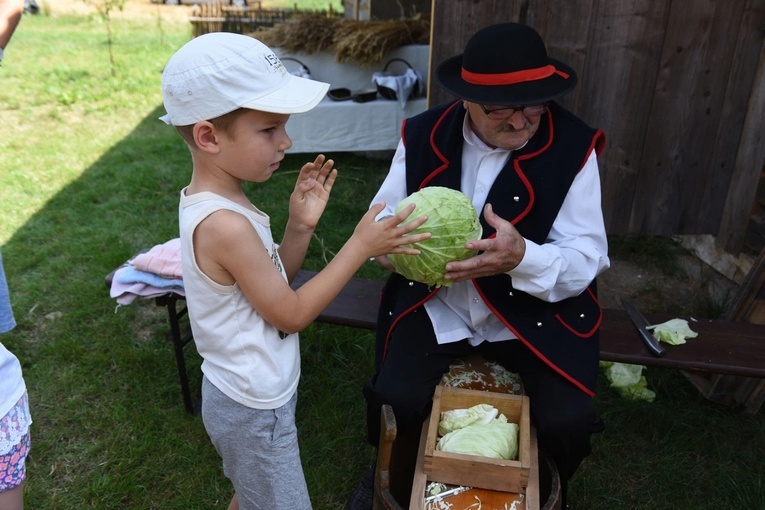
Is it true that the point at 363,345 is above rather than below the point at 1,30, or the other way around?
below

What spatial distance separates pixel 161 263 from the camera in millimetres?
3301

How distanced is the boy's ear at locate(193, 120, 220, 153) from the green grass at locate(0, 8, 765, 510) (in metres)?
1.97

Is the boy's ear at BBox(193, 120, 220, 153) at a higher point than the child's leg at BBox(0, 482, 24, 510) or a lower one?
higher

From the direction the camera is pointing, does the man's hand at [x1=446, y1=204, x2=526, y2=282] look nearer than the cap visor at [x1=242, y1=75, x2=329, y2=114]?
No

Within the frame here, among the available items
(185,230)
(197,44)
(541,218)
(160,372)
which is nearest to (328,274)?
(185,230)

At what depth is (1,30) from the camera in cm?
273

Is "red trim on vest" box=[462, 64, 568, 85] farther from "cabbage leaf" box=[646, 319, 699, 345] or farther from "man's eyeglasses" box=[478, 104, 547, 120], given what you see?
"cabbage leaf" box=[646, 319, 699, 345]

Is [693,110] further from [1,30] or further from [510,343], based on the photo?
[1,30]

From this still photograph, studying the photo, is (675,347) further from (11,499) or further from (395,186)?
(11,499)

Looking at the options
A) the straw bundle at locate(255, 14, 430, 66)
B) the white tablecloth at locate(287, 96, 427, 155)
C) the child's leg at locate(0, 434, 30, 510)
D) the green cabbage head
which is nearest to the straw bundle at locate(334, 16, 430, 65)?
the straw bundle at locate(255, 14, 430, 66)

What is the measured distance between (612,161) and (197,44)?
323cm

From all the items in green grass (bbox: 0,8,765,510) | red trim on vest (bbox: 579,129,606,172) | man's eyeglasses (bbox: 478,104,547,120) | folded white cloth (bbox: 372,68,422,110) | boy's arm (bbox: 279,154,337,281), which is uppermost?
man's eyeglasses (bbox: 478,104,547,120)

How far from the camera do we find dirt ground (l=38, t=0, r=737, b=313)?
4438 millimetres

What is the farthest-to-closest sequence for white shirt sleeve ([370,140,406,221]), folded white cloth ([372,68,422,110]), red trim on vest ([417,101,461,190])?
folded white cloth ([372,68,422,110]) → white shirt sleeve ([370,140,406,221]) → red trim on vest ([417,101,461,190])
